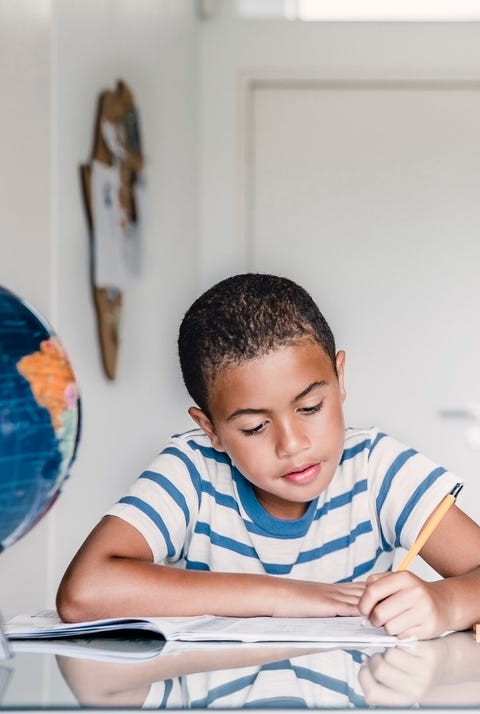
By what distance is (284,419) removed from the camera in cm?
103

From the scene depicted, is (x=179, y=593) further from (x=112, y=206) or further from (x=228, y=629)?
(x=112, y=206)

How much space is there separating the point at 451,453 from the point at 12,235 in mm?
2003

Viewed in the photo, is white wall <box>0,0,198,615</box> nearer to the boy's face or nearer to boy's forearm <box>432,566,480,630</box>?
the boy's face

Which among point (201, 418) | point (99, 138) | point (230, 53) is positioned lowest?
point (201, 418)

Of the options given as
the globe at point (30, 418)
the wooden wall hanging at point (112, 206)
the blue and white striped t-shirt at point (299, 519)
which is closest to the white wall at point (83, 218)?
the wooden wall hanging at point (112, 206)

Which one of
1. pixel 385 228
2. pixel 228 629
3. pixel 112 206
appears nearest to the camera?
pixel 228 629

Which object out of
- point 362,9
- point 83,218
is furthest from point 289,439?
point 362,9

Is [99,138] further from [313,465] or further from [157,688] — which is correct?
[157,688]

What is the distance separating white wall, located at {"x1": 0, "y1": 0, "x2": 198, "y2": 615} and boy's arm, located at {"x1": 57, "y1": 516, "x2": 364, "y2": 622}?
37cm

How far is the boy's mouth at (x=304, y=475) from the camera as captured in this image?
105 centimetres

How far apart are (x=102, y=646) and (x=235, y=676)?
17 cm

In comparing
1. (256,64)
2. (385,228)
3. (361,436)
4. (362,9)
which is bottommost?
(361,436)

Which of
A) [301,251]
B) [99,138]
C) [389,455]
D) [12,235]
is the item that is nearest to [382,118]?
[301,251]

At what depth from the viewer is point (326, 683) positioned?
1.91 ft
